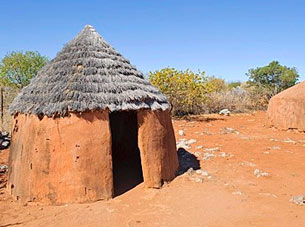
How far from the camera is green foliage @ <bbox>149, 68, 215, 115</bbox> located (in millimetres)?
16047

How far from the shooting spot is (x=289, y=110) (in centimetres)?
1312

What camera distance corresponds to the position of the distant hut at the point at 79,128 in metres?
5.43

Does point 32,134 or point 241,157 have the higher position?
point 32,134

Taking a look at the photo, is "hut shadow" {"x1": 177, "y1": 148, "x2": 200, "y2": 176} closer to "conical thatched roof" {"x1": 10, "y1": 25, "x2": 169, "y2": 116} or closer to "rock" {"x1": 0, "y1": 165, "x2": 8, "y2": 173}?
"conical thatched roof" {"x1": 10, "y1": 25, "x2": 169, "y2": 116}

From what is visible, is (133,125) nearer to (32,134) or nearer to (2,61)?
(32,134)

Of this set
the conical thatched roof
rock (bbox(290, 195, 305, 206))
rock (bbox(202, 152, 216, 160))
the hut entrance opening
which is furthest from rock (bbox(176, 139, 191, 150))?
rock (bbox(290, 195, 305, 206))

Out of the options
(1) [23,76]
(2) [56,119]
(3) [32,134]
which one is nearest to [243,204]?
(2) [56,119]

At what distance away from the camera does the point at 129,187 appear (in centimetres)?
629

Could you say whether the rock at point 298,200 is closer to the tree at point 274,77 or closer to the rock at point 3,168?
the rock at point 3,168

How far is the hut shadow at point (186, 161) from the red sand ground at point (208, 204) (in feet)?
0.77

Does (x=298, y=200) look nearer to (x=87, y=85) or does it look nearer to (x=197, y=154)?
(x=197, y=154)

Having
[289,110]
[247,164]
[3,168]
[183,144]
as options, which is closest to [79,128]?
[3,168]

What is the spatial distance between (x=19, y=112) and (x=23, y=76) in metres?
13.2

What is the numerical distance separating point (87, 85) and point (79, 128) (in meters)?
0.87
